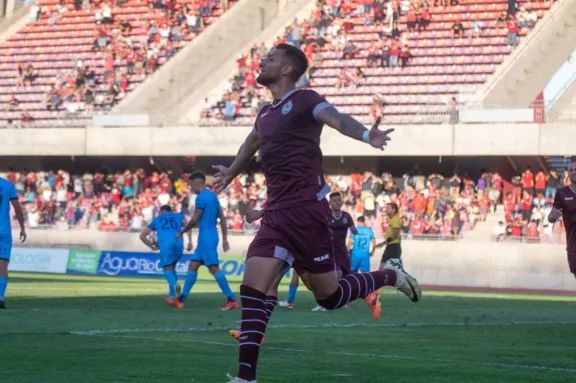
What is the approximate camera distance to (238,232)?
36344 millimetres

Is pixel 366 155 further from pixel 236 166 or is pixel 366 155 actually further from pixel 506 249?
pixel 236 166

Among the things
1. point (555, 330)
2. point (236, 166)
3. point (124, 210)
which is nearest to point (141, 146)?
point (124, 210)

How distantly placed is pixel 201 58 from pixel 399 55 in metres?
9.14

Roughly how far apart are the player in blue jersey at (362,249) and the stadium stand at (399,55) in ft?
48.0

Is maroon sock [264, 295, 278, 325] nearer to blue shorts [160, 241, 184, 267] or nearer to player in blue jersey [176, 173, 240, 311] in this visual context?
player in blue jersey [176, 173, 240, 311]

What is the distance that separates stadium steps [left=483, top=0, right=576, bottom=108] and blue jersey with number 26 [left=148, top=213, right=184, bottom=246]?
18936 mm

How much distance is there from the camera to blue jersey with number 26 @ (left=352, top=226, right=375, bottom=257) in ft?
77.2

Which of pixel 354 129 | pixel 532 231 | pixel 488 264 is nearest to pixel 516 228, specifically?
pixel 532 231

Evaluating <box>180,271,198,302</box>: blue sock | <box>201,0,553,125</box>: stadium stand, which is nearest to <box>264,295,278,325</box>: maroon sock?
<box>180,271,198,302</box>: blue sock

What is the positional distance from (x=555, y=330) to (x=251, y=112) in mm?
27378

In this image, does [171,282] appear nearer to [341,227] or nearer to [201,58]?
[341,227]

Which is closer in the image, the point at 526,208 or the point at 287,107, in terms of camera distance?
the point at 287,107

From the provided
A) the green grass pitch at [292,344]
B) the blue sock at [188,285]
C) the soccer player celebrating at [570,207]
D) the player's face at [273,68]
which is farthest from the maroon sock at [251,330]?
the blue sock at [188,285]

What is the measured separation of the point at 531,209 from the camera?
34656 millimetres
